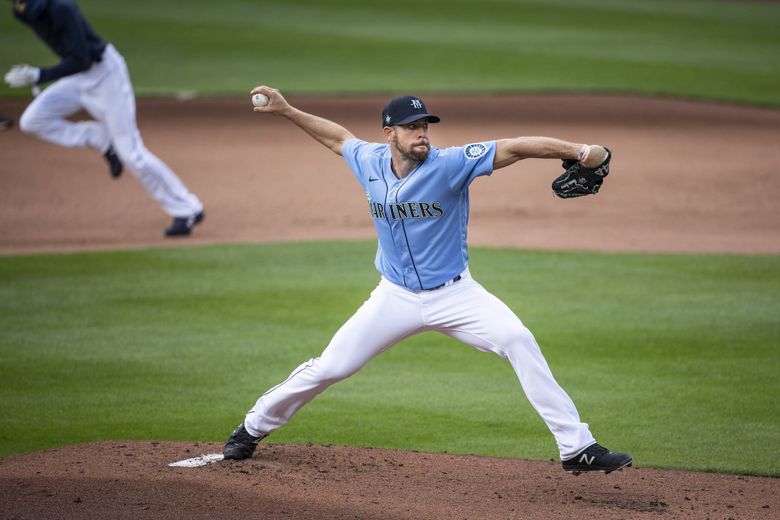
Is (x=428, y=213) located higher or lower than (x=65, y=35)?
lower

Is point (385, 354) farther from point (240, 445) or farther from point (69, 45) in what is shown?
point (69, 45)

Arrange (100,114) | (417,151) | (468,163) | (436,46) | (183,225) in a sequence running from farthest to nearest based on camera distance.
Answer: (436,46) → (183,225) → (100,114) → (417,151) → (468,163)

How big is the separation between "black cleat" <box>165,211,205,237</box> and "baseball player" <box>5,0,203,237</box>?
0.38 meters

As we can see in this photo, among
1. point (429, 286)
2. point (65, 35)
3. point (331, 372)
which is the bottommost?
point (331, 372)

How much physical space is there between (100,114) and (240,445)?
699 centimetres

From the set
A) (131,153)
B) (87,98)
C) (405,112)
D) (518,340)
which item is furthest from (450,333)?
(87,98)

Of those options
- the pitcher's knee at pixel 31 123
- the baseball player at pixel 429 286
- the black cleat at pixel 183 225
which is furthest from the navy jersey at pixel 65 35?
the baseball player at pixel 429 286

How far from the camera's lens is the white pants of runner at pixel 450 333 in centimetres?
612

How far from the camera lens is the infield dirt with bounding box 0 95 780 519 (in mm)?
6004

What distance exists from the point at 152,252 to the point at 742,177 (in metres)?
8.81

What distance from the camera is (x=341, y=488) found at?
620 cm

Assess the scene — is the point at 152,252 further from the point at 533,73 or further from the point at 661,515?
the point at 533,73

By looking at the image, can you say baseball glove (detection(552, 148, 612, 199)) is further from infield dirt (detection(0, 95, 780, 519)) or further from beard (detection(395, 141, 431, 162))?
infield dirt (detection(0, 95, 780, 519))

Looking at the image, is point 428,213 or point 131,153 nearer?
point 428,213
